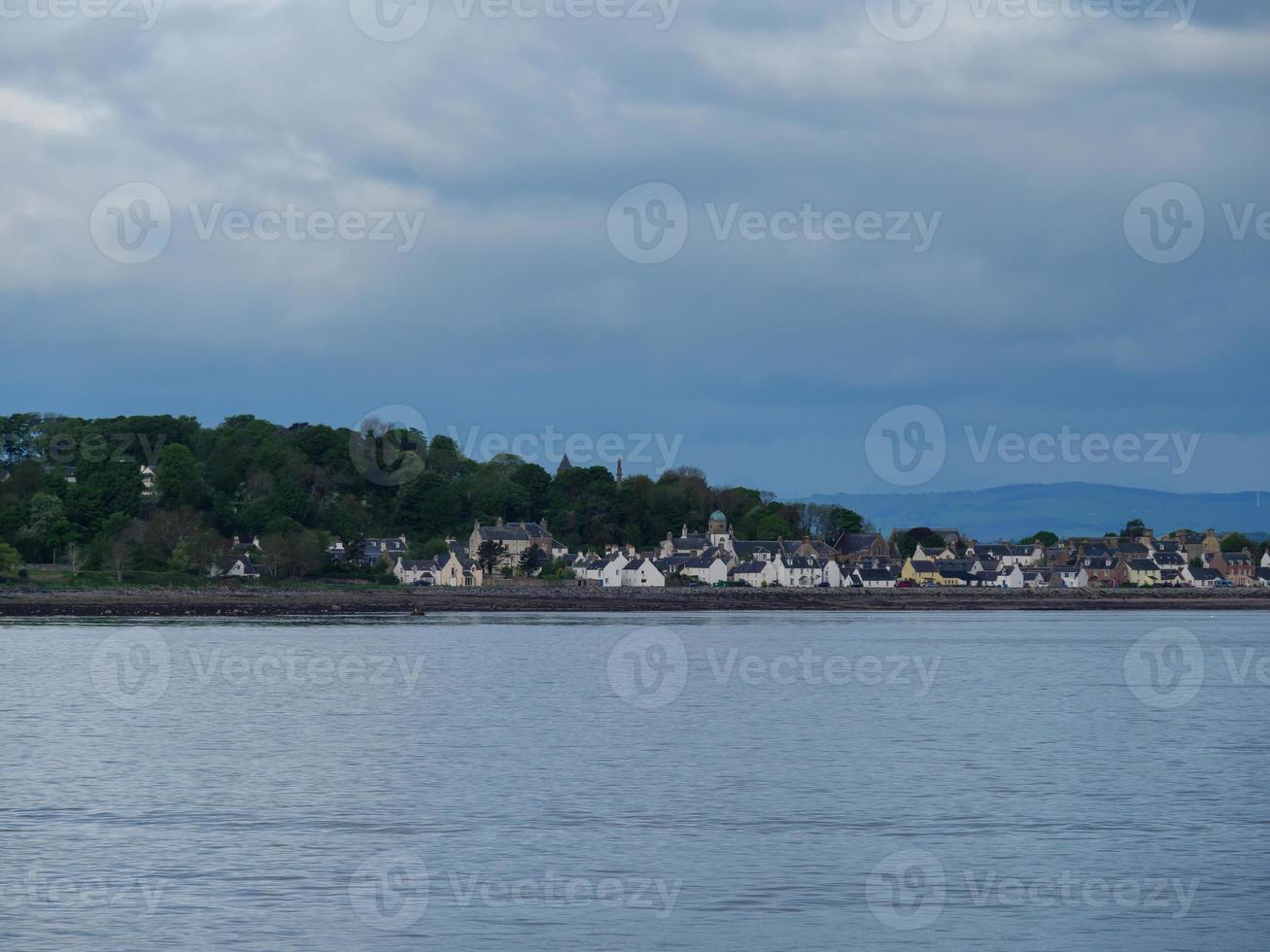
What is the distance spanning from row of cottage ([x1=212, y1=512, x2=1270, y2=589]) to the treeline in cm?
318

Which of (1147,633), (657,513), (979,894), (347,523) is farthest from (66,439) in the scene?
(979,894)

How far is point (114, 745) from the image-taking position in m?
27.2

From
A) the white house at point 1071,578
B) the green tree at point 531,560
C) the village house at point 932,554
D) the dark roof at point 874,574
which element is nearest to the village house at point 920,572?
the village house at point 932,554

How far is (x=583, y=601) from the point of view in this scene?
105 meters

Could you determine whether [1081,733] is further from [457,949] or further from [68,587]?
[68,587]

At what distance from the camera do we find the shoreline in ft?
274

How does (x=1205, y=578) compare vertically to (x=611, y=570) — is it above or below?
above

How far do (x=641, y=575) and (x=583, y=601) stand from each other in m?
16.0

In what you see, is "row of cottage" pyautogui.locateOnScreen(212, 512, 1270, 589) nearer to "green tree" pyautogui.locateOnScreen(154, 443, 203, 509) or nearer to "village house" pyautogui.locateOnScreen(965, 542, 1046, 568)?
"village house" pyautogui.locateOnScreen(965, 542, 1046, 568)

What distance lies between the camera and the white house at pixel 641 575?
11931 cm

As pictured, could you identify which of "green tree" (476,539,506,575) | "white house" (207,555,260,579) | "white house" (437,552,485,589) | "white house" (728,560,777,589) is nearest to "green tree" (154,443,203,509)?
"white house" (207,555,260,579)

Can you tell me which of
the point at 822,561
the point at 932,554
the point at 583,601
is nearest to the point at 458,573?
the point at 583,601

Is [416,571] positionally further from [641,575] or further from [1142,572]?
[1142,572]

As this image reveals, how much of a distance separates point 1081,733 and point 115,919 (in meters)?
21.3
